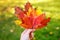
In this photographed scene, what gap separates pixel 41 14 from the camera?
131 centimetres

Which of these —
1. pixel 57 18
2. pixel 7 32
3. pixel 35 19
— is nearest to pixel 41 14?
pixel 35 19

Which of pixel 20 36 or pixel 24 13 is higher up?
pixel 24 13

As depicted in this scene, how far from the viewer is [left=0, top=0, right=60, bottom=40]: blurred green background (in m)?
1.38

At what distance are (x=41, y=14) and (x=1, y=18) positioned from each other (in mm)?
290

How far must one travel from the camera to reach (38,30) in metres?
1.37

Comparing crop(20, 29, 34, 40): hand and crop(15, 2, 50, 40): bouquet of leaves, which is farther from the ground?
crop(15, 2, 50, 40): bouquet of leaves

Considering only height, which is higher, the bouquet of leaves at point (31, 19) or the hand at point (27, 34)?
the bouquet of leaves at point (31, 19)

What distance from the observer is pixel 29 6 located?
1.35 m

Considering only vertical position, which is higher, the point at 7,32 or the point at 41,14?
the point at 41,14

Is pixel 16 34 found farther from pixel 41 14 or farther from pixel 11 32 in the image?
pixel 41 14

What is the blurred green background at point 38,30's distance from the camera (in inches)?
54.2

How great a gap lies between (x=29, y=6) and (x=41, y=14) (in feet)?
0.31

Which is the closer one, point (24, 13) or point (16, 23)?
point (24, 13)

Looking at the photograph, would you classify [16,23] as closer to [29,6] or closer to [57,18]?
Answer: [29,6]
